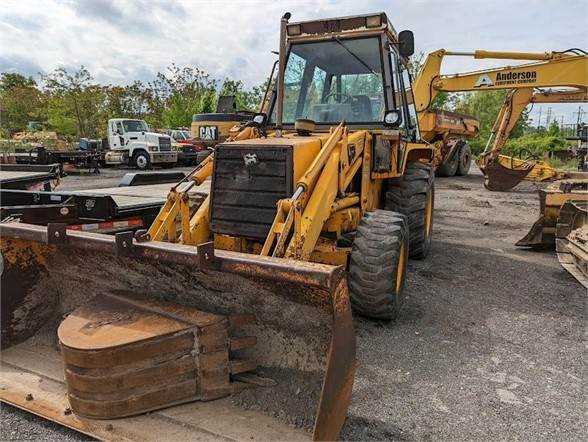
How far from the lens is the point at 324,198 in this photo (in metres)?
Result: 3.44

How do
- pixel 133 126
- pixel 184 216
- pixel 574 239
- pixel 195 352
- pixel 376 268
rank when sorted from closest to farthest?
Answer: 1. pixel 195 352
2. pixel 376 268
3. pixel 184 216
4. pixel 574 239
5. pixel 133 126

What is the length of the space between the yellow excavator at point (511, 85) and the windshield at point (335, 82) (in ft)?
20.9

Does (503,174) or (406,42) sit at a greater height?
(406,42)

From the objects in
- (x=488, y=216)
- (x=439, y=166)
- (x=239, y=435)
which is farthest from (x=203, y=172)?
(x=439, y=166)

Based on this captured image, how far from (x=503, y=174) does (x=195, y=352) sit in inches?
569

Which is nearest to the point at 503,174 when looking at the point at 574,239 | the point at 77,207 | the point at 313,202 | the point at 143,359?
the point at 574,239

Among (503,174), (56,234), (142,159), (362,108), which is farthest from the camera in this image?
(142,159)

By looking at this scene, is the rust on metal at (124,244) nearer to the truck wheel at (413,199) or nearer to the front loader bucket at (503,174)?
the truck wheel at (413,199)

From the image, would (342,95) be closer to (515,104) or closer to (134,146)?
(515,104)

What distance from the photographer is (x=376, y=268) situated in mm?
3488

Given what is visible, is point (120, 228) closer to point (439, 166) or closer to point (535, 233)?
point (535, 233)

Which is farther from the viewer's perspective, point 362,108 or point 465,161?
point 465,161

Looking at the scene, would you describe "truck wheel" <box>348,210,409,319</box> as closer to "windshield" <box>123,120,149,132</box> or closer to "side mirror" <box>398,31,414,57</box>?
"side mirror" <box>398,31,414,57</box>

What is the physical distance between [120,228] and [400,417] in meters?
3.42
